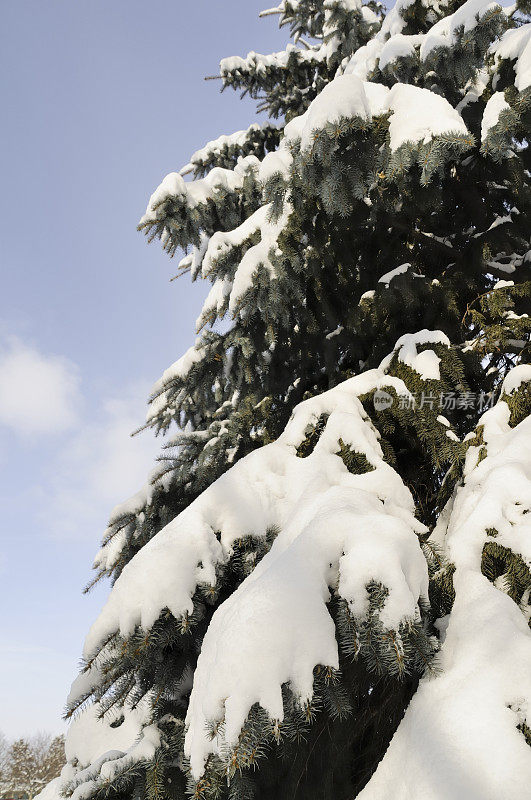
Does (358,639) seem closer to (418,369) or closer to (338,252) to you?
(418,369)

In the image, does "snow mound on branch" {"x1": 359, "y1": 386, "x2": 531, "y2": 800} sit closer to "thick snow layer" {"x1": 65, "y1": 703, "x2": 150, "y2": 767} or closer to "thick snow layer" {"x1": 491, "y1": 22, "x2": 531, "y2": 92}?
"thick snow layer" {"x1": 65, "y1": 703, "x2": 150, "y2": 767}

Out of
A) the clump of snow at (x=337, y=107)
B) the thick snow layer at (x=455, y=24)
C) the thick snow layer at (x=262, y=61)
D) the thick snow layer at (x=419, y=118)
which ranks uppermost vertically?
the thick snow layer at (x=262, y=61)

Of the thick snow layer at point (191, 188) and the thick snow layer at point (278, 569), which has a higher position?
the thick snow layer at point (191, 188)

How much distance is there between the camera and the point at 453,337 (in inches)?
141

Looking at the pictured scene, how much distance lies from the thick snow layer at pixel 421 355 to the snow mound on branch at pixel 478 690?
2.51ft

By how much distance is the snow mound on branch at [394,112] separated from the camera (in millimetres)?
2656

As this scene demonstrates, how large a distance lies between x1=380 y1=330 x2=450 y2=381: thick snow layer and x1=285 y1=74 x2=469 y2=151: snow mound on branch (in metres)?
0.99

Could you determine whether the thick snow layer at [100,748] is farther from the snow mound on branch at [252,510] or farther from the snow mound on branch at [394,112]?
the snow mound on branch at [394,112]

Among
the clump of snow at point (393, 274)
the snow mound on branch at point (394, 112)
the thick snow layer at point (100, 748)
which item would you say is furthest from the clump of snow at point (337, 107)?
the thick snow layer at point (100, 748)

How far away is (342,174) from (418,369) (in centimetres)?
109

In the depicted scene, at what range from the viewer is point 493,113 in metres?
2.85

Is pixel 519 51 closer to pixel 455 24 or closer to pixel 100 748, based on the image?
pixel 455 24

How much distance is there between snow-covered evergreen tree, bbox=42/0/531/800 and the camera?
147 centimetres

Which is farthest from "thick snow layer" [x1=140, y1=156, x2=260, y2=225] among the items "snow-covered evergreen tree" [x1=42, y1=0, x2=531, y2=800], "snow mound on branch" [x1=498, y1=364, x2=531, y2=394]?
"snow mound on branch" [x1=498, y1=364, x2=531, y2=394]
